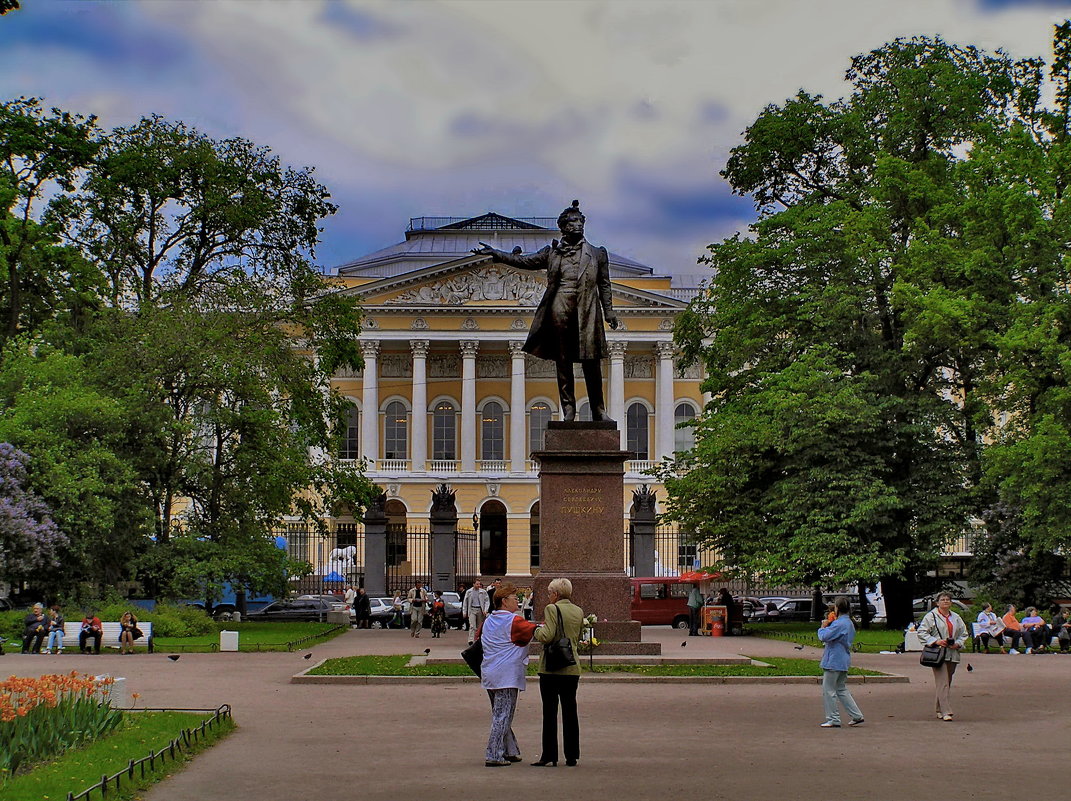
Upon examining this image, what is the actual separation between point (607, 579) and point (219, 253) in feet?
82.1

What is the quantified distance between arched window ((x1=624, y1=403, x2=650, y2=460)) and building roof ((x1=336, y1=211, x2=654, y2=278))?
713 centimetres

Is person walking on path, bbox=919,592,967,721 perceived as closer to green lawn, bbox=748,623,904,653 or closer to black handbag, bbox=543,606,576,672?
black handbag, bbox=543,606,576,672

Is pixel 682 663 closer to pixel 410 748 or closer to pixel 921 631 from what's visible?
pixel 921 631

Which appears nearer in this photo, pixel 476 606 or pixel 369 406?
pixel 476 606

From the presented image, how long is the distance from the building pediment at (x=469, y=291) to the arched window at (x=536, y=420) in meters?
5.32

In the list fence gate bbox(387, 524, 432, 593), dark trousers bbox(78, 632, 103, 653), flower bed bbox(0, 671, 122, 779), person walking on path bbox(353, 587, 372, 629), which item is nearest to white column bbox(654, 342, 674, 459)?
fence gate bbox(387, 524, 432, 593)

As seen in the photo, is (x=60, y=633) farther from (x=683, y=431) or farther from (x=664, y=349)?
(x=683, y=431)

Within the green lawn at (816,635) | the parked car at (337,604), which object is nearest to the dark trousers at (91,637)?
the green lawn at (816,635)

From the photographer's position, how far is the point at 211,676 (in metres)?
20.7

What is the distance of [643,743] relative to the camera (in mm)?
12508

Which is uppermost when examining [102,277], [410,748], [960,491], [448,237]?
[448,237]

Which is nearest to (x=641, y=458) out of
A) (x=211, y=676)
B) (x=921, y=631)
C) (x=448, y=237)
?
(x=448, y=237)

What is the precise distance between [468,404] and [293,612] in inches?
1114

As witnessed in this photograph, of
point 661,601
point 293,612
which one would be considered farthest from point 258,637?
point 661,601
